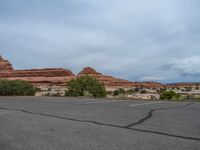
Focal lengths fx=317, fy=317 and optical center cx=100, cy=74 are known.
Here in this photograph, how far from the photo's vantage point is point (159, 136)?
7.05 metres

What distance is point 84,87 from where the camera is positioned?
32500 mm

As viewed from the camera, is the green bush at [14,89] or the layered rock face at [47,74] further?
the layered rock face at [47,74]

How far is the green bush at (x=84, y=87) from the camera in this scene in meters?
32.0

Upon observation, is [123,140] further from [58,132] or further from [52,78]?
[52,78]

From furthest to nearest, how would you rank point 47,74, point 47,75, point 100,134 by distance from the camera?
point 47,74 < point 47,75 < point 100,134

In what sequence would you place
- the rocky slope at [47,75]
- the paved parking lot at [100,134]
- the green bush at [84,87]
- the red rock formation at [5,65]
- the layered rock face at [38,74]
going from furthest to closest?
the red rock formation at [5,65], the layered rock face at [38,74], the rocky slope at [47,75], the green bush at [84,87], the paved parking lot at [100,134]

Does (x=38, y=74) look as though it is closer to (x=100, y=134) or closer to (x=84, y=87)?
(x=84, y=87)

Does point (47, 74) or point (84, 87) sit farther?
point (47, 74)

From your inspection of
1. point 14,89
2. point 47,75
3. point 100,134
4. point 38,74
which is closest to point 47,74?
point 47,75

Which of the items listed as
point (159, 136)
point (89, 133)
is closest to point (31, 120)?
point (89, 133)

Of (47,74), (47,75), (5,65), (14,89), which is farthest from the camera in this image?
(5,65)

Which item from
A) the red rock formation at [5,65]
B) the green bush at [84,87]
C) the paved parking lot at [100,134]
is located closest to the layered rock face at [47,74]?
the red rock formation at [5,65]

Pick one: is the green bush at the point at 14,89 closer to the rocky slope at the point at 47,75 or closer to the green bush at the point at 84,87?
the green bush at the point at 84,87

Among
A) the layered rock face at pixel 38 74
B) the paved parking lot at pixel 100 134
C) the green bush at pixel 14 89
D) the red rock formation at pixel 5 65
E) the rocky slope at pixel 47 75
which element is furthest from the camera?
the red rock formation at pixel 5 65
